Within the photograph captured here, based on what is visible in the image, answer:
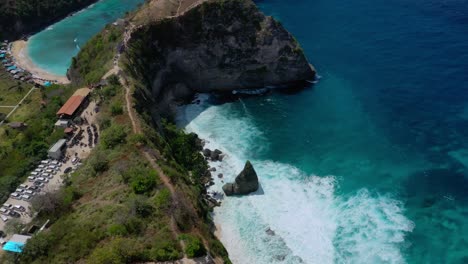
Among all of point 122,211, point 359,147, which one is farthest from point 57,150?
point 359,147

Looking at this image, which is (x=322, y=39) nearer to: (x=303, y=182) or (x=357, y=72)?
(x=357, y=72)

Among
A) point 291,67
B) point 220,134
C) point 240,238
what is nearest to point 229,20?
point 291,67

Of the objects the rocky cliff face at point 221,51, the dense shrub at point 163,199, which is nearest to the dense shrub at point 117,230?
the dense shrub at point 163,199

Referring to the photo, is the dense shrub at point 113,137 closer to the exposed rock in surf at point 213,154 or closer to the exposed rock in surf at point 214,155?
the exposed rock in surf at point 213,154

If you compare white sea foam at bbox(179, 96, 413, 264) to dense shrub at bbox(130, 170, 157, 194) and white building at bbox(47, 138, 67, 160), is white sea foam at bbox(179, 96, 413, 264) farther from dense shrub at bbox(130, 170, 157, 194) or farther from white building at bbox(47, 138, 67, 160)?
white building at bbox(47, 138, 67, 160)

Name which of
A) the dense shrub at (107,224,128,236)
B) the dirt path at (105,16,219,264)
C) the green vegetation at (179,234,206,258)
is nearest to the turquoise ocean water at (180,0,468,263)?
the dirt path at (105,16,219,264)

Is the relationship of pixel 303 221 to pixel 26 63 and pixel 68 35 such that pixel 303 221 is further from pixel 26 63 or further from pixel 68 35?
pixel 68 35

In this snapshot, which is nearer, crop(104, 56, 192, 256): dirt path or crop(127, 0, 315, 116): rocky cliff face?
crop(104, 56, 192, 256): dirt path
